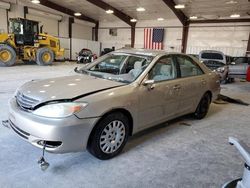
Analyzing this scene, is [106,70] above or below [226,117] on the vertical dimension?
above

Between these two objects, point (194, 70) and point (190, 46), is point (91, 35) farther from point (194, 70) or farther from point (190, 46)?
point (194, 70)

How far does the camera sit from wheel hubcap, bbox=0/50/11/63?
1194 centimetres

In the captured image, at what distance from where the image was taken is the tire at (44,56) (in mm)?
13312

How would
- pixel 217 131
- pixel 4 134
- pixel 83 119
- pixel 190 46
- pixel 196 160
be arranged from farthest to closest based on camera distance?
pixel 190 46 < pixel 217 131 < pixel 4 134 < pixel 196 160 < pixel 83 119

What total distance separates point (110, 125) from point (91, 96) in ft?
1.40

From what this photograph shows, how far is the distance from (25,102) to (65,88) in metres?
0.45

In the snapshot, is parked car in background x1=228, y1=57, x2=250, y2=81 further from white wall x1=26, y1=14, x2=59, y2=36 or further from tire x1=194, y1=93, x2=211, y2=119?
white wall x1=26, y1=14, x2=59, y2=36

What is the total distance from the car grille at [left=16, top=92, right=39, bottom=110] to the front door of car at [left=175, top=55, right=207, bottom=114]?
2.21 meters

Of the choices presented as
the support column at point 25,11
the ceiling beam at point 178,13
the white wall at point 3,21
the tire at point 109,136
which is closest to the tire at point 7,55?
the white wall at point 3,21

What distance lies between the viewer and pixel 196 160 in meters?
2.84

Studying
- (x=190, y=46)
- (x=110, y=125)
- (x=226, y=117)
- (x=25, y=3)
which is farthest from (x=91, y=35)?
(x=110, y=125)

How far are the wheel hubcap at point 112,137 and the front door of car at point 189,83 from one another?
1.35 metres

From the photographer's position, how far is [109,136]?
8.67ft

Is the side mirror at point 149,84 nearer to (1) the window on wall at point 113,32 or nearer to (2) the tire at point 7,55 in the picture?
(2) the tire at point 7,55
